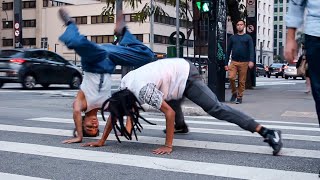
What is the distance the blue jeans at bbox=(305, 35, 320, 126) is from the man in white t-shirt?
3.42ft

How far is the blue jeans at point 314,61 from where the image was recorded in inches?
169

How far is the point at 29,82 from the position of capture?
61.8ft

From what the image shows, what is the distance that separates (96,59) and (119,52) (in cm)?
29

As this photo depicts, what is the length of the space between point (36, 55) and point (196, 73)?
1454cm

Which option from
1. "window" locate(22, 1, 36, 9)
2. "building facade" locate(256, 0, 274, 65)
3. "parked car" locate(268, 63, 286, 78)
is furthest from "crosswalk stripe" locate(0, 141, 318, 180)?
"building facade" locate(256, 0, 274, 65)

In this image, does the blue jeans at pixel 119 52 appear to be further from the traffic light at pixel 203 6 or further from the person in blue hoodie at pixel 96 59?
the traffic light at pixel 203 6

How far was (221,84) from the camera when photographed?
12562mm

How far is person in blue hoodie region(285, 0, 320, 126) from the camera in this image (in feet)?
14.1

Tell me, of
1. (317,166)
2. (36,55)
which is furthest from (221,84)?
(36,55)

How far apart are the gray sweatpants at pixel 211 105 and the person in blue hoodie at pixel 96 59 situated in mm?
622

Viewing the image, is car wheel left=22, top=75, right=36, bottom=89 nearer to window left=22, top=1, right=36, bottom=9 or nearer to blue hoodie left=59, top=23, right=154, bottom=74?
blue hoodie left=59, top=23, right=154, bottom=74

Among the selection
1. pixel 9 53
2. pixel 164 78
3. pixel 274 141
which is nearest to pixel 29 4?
pixel 9 53

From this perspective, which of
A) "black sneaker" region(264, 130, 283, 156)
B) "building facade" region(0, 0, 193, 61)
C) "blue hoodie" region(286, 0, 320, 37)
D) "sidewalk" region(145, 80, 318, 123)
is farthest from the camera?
"building facade" region(0, 0, 193, 61)

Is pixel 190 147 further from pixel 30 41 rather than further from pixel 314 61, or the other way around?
pixel 30 41
